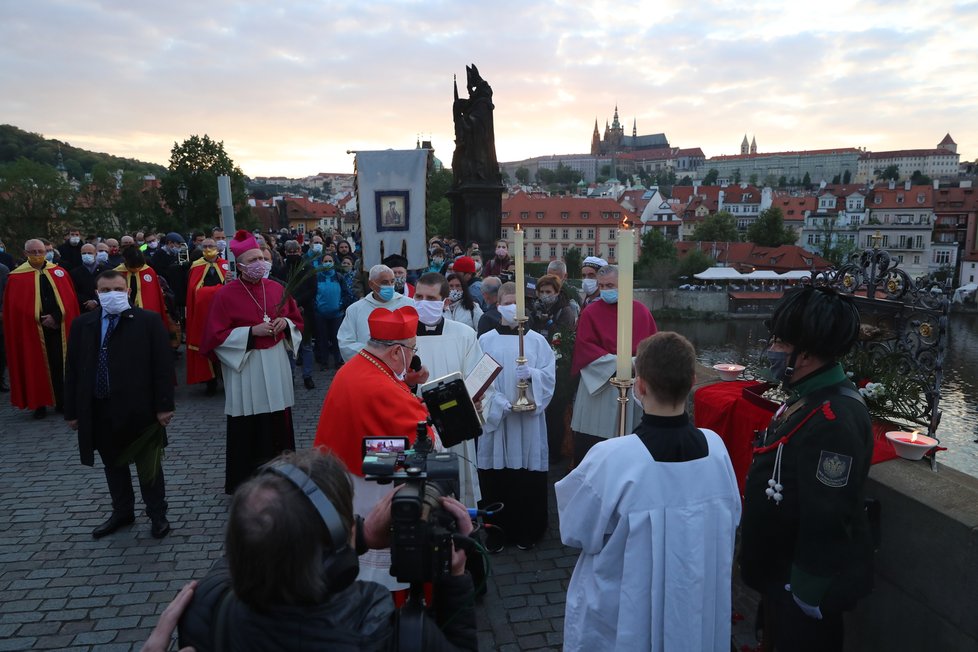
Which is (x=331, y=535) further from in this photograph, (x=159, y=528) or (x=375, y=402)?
A: (x=159, y=528)

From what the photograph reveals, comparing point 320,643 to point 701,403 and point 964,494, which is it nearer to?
point 964,494

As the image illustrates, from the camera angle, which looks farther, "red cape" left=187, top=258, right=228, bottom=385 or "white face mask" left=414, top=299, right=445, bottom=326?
"red cape" left=187, top=258, right=228, bottom=385

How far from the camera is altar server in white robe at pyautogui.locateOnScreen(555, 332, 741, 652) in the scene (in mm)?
2189

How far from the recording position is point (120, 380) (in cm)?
458

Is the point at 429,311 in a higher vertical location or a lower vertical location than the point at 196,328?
higher

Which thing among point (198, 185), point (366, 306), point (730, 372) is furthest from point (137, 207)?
point (730, 372)

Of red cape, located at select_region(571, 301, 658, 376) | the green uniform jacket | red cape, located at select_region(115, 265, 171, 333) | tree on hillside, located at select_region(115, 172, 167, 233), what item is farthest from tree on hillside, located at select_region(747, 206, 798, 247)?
the green uniform jacket

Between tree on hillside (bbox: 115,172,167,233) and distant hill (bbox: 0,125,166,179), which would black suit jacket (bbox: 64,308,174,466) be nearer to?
tree on hillside (bbox: 115,172,167,233)

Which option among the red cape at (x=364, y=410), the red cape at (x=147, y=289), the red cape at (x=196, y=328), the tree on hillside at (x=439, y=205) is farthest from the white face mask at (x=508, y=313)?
the tree on hillside at (x=439, y=205)

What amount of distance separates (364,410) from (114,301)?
2777mm

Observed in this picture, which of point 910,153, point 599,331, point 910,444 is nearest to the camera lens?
point 910,444

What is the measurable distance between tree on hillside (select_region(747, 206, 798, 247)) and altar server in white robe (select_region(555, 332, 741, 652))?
3397 inches

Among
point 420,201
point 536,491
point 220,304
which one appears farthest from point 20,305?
point 536,491

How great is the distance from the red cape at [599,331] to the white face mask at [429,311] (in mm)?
1212
